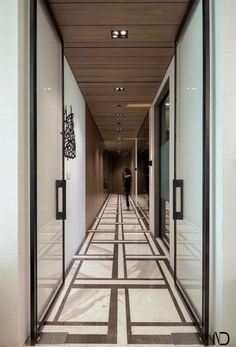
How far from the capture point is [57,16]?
2.85 metres

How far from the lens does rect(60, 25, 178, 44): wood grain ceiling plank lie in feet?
10.0

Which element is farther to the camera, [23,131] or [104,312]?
[104,312]

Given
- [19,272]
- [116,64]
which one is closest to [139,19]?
[116,64]

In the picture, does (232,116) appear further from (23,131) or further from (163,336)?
(163,336)

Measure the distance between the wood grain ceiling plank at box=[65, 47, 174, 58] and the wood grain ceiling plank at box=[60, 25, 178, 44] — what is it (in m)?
0.21

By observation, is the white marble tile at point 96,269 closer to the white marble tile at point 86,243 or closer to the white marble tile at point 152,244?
the white marble tile at point 86,243

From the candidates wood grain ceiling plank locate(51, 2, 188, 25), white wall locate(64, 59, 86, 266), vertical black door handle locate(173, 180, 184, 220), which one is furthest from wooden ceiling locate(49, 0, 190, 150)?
vertical black door handle locate(173, 180, 184, 220)

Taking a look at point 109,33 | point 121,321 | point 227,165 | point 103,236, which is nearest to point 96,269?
point 121,321

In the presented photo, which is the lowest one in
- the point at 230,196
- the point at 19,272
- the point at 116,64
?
the point at 19,272

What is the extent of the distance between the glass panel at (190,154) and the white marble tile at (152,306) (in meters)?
0.23

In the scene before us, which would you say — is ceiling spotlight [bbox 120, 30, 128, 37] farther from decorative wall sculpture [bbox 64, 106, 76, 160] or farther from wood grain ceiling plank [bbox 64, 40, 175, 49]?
decorative wall sculpture [bbox 64, 106, 76, 160]

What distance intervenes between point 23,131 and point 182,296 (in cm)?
238

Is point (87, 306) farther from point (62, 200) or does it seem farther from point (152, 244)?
point (152, 244)

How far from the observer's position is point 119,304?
2.89 metres
